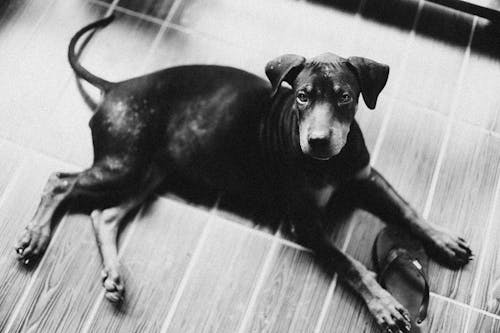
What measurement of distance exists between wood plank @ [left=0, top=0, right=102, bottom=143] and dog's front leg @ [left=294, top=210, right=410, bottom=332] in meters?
1.56

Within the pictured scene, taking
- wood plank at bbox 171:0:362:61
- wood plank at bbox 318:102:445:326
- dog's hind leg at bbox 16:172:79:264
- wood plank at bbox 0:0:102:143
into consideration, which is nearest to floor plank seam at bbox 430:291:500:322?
wood plank at bbox 318:102:445:326

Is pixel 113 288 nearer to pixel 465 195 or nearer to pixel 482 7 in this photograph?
pixel 465 195

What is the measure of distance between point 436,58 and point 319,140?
49.9 inches

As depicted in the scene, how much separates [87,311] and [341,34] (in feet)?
6.58

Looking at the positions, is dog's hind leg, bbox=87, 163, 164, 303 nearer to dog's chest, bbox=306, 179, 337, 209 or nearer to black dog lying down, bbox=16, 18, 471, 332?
black dog lying down, bbox=16, 18, 471, 332

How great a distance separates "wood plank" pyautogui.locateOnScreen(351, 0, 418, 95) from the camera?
303 centimetres

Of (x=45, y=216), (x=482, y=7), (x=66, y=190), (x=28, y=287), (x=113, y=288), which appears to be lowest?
(x=28, y=287)

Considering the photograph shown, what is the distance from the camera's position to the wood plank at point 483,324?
2.45m

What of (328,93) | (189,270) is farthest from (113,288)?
(328,93)

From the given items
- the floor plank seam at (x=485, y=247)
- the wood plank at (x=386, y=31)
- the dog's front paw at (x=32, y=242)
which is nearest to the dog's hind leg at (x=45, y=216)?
the dog's front paw at (x=32, y=242)

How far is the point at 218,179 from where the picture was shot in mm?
2643

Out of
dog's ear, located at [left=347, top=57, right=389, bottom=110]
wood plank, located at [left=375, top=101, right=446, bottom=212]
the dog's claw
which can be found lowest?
the dog's claw

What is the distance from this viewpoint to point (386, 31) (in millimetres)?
3098

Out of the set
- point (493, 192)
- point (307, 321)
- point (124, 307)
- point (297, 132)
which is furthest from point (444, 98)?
point (124, 307)
